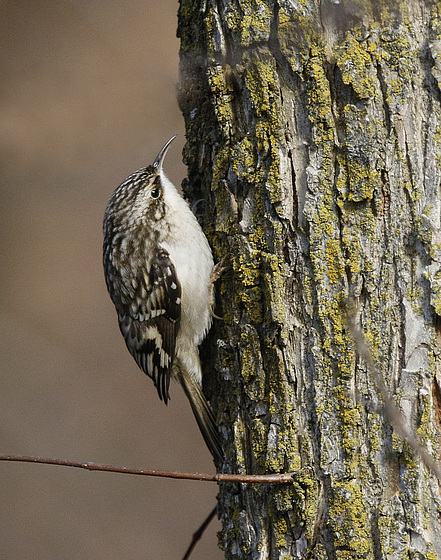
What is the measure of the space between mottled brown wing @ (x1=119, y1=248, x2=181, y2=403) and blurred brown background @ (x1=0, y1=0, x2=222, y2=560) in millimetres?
1971

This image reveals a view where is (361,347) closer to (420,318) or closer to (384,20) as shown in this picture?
(420,318)

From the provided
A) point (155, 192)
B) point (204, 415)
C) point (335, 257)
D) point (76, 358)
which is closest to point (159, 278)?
point (155, 192)

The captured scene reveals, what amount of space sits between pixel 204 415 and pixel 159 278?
2.22 feet

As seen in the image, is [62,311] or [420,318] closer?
[420,318]

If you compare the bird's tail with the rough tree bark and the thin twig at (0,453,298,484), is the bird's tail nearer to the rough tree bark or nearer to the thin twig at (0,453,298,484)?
the rough tree bark

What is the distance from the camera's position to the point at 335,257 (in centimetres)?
201

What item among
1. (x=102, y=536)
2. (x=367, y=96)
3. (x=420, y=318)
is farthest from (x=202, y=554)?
(x=367, y=96)

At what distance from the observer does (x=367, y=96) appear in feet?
6.42

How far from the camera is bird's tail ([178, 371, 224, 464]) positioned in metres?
2.57

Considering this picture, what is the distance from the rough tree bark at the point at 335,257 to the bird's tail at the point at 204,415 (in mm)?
326

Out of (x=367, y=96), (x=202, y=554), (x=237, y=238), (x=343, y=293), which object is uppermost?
(x=367, y=96)

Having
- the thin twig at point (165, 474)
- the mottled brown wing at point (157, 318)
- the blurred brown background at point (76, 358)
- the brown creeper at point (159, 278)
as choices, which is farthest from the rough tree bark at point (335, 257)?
the blurred brown background at point (76, 358)

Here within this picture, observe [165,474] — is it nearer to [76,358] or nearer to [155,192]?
[155,192]

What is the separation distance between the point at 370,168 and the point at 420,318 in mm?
458
